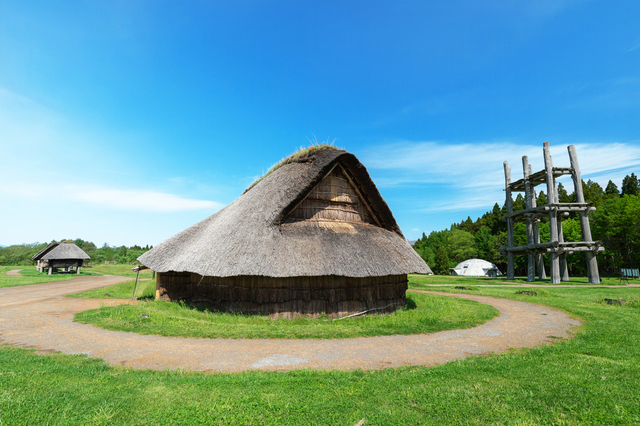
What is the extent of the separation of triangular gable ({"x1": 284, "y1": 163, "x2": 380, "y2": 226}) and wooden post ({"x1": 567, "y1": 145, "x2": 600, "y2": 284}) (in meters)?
35.2

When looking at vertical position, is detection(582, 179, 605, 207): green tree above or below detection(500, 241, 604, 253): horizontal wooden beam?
above

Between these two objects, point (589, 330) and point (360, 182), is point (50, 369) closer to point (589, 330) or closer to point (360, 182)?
point (360, 182)

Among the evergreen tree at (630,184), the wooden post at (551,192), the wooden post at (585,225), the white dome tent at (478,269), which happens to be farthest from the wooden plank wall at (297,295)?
the evergreen tree at (630,184)

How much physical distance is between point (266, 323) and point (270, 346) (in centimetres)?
346

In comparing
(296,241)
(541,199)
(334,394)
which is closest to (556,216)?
(541,199)

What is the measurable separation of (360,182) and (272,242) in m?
6.56

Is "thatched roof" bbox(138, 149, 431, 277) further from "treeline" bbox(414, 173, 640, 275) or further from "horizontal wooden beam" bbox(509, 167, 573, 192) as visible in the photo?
"treeline" bbox(414, 173, 640, 275)

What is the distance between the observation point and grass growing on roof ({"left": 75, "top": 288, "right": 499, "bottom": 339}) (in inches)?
407

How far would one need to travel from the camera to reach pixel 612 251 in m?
53.3

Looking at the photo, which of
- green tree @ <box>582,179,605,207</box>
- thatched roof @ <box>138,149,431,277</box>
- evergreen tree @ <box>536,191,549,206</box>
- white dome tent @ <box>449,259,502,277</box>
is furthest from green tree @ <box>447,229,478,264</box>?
thatched roof @ <box>138,149,431,277</box>

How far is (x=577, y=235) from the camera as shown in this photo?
2195 inches

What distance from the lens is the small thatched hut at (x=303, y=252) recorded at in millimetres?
12922

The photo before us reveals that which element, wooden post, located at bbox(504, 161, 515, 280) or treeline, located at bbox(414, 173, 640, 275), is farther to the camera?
treeline, located at bbox(414, 173, 640, 275)

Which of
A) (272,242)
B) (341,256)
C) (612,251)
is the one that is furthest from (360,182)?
(612,251)
